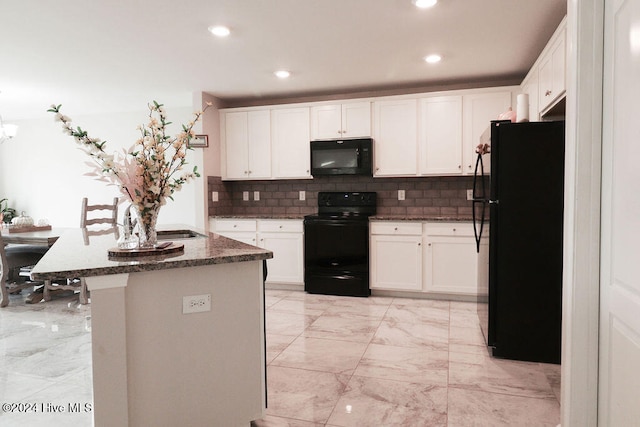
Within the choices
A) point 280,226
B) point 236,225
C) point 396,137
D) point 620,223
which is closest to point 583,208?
point 620,223

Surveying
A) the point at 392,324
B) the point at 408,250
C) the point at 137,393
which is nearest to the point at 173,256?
the point at 137,393

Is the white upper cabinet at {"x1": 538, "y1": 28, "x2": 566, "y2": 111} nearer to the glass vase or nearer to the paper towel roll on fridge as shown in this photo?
the paper towel roll on fridge

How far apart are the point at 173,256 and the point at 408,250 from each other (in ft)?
10.1

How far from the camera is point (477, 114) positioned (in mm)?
4426

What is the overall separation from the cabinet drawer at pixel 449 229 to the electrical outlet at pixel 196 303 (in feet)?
9.94

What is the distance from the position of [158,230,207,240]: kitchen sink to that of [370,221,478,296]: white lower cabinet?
2154 millimetres

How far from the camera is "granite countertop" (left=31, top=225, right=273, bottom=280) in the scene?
1589 millimetres

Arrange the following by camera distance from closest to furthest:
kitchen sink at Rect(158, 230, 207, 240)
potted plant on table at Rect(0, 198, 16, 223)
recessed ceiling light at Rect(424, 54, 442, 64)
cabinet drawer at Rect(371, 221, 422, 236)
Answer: kitchen sink at Rect(158, 230, 207, 240)
recessed ceiling light at Rect(424, 54, 442, 64)
cabinet drawer at Rect(371, 221, 422, 236)
potted plant on table at Rect(0, 198, 16, 223)

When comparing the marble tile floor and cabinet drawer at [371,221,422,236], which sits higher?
cabinet drawer at [371,221,422,236]

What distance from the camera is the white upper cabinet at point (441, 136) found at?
14.8 ft

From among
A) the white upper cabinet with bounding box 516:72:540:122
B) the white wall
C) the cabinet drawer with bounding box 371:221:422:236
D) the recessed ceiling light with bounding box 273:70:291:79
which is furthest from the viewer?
the white wall

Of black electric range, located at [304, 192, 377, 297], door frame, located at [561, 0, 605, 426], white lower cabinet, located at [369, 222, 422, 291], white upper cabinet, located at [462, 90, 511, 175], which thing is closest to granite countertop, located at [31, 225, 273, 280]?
door frame, located at [561, 0, 605, 426]

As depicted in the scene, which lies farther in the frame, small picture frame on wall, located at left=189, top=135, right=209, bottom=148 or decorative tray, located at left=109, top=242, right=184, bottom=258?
small picture frame on wall, located at left=189, top=135, right=209, bottom=148

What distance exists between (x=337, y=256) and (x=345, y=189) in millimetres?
923
